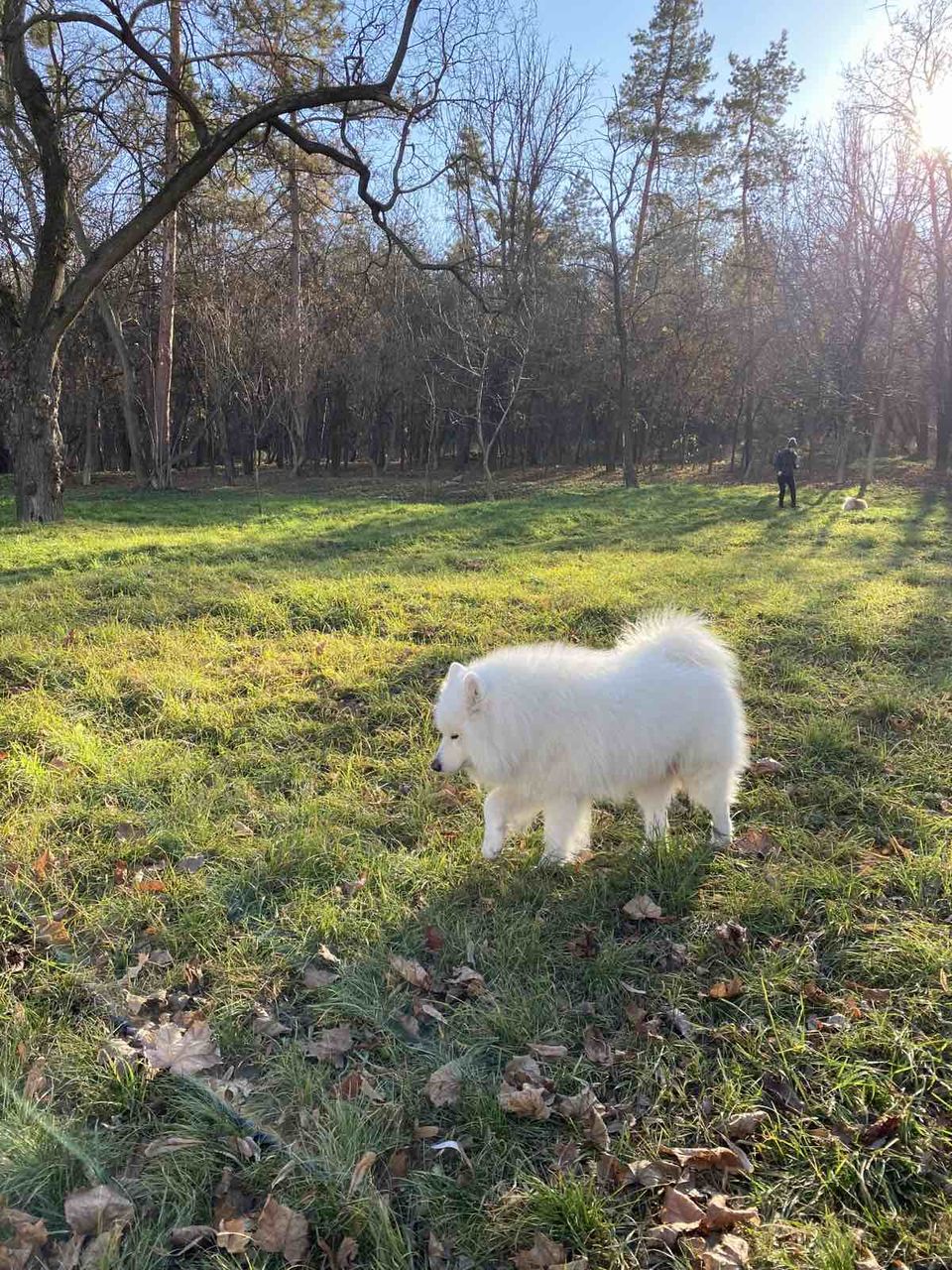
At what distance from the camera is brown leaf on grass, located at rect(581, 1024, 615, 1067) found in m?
2.44

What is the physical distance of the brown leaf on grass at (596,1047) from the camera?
8.00 feet

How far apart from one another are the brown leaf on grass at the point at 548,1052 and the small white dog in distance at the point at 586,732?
1.12m

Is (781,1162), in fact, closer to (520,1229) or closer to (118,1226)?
(520,1229)

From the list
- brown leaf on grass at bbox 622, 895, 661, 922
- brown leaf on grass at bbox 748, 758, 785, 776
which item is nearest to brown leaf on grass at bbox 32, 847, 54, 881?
brown leaf on grass at bbox 622, 895, 661, 922

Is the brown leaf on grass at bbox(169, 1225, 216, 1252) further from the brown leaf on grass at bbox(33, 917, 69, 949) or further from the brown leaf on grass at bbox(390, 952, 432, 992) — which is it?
the brown leaf on grass at bbox(33, 917, 69, 949)

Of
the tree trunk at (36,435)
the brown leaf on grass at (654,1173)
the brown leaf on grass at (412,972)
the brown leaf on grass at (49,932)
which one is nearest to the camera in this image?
the brown leaf on grass at (654,1173)

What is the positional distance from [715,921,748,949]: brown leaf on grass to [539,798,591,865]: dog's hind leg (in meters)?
0.78

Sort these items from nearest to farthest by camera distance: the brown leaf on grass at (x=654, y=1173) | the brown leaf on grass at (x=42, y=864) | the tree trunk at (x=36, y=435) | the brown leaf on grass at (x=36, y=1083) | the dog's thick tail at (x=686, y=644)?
the brown leaf on grass at (x=654, y=1173)
the brown leaf on grass at (x=36, y=1083)
the brown leaf on grass at (x=42, y=864)
the dog's thick tail at (x=686, y=644)
the tree trunk at (x=36, y=435)

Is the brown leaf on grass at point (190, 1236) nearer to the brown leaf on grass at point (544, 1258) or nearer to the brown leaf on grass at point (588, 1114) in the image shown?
the brown leaf on grass at point (544, 1258)

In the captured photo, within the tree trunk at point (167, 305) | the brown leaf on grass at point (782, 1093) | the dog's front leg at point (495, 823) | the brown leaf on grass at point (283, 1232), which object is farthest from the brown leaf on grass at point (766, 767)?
the tree trunk at point (167, 305)

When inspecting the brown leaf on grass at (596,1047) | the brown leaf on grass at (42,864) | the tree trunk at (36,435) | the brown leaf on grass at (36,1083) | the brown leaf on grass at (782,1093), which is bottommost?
the brown leaf on grass at (782,1093)

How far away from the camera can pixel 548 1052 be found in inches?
96.6

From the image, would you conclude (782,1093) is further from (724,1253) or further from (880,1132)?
(724,1253)

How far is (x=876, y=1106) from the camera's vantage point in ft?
7.39
